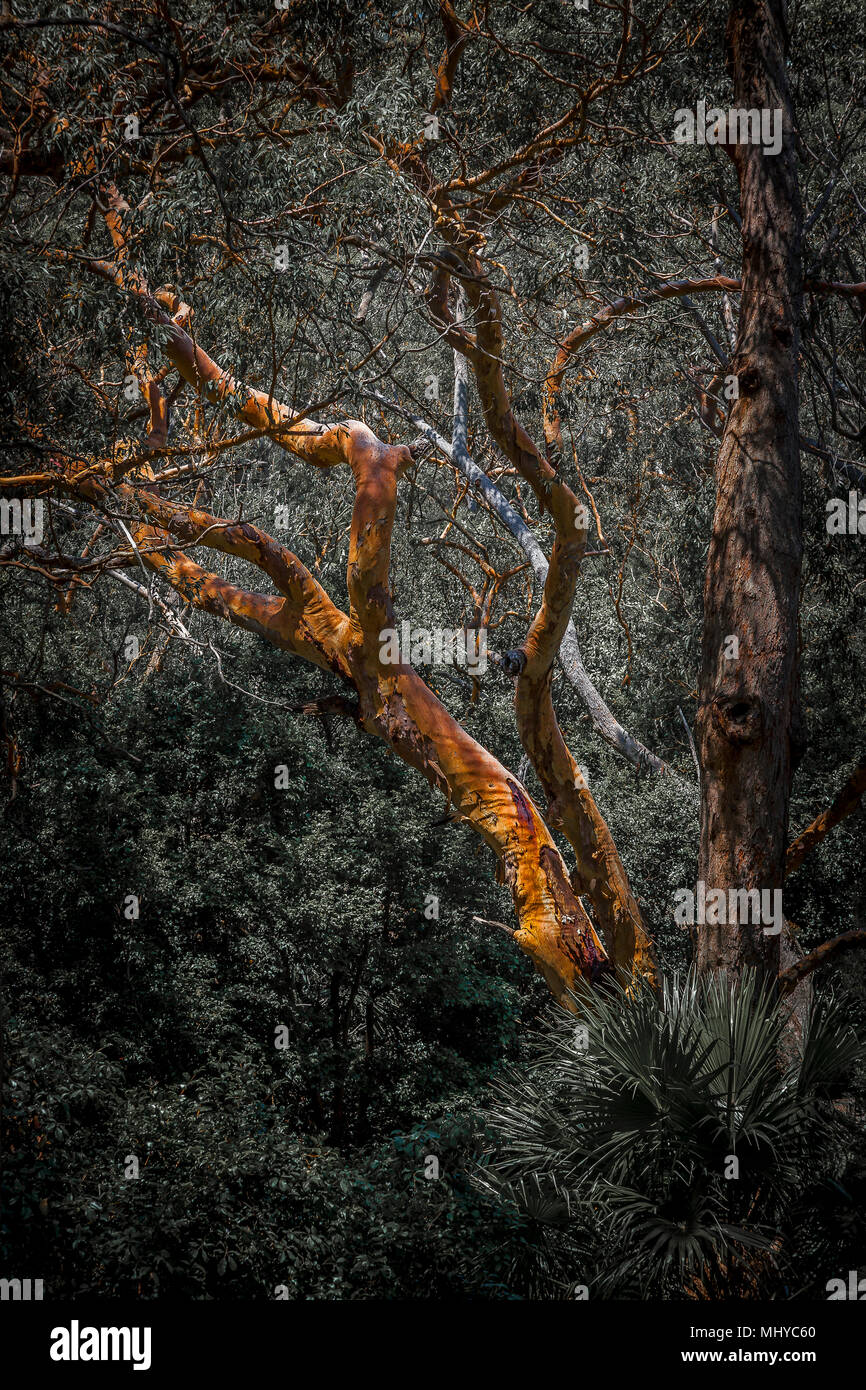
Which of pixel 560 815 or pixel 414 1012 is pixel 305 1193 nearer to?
pixel 560 815

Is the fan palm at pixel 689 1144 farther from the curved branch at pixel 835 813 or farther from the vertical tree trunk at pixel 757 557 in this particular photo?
the curved branch at pixel 835 813

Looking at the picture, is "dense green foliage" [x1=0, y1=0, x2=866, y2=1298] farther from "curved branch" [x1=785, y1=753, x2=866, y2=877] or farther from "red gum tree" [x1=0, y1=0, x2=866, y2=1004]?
"curved branch" [x1=785, y1=753, x2=866, y2=877]

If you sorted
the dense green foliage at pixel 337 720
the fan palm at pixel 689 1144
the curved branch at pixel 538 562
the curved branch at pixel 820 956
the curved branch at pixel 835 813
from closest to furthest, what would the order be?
the fan palm at pixel 689 1144
the dense green foliage at pixel 337 720
the curved branch at pixel 820 956
the curved branch at pixel 835 813
the curved branch at pixel 538 562

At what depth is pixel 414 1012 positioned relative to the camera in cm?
1106

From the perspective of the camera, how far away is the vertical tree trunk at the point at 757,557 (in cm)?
634

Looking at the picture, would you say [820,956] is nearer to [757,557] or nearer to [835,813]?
[835,813]

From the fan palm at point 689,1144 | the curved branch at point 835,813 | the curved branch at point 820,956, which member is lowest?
the fan palm at point 689,1144

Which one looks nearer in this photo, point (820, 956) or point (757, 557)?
point (820, 956)

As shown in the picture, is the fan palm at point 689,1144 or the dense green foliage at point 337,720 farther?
the dense green foliage at point 337,720

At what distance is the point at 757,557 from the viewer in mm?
6547

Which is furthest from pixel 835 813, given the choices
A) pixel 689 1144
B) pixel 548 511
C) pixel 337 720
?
pixel 337 720

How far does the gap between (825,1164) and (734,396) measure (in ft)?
14.5

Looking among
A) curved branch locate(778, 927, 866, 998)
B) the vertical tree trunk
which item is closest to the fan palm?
curved branch locate(778, 927, 866, 998)

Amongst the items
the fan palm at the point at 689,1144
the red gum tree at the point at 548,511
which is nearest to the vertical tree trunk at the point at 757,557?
the red gum tree at the point at 548,511
